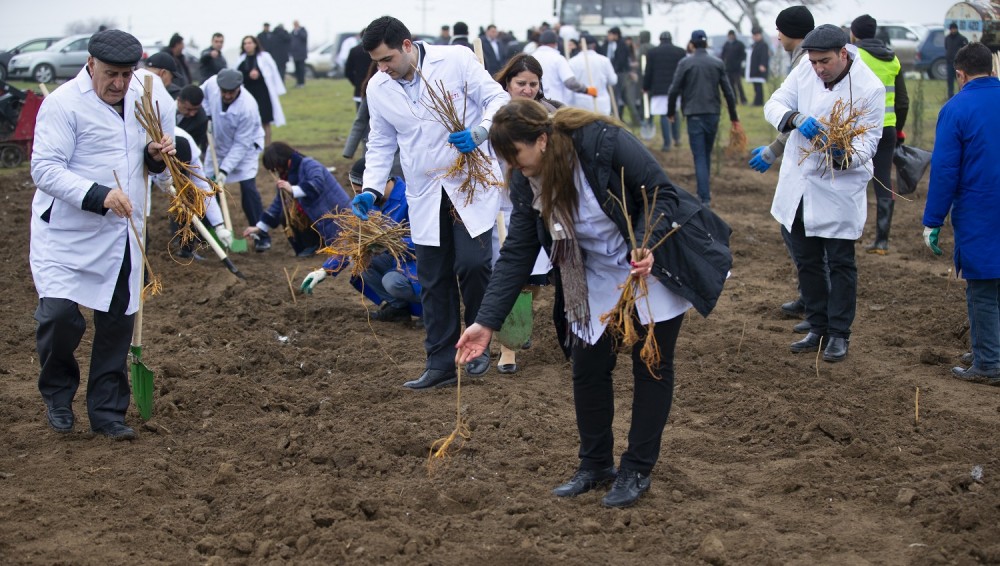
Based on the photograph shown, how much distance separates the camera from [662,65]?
1661 cm

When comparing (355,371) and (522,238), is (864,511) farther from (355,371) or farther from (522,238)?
(355,371)

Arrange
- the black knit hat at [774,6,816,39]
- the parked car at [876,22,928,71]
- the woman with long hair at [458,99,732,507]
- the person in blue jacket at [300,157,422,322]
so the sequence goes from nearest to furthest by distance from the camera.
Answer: the woman with long hair at [458,99,732,507] < the black knit hat at [774,6,816,39] < the person in blue jacket at [300,157,422,322] < the parked car at [876,22,928,71]

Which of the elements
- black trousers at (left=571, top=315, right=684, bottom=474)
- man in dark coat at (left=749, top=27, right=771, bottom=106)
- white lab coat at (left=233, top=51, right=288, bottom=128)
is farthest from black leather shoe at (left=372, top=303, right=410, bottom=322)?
man in dark coat at (left=749, top=27, right=771, bottom=106)

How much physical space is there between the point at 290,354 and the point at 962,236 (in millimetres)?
4141

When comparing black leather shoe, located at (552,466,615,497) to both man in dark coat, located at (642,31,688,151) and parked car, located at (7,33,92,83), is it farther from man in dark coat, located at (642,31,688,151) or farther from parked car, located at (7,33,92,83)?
parked car, located at (7,33,92,83)

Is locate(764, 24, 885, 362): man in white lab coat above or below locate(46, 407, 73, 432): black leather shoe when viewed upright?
above

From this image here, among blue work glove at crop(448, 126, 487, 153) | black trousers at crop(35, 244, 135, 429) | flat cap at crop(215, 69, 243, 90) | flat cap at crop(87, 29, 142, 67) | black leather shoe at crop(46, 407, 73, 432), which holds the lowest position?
black leather shoe at crop(46, 407, 73, 432)

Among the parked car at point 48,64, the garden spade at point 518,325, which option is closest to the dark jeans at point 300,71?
the parked car at point 48,64

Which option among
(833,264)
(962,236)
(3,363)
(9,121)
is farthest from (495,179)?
(9,121)

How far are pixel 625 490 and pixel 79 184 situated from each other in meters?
2.83

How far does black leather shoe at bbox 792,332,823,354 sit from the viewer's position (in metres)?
6.72

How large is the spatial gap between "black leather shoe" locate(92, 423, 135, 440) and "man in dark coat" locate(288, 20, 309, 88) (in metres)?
25.2

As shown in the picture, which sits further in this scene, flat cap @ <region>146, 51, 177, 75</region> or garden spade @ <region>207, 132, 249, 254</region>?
garden spade @ <region>207, 132, 249, 254</region>

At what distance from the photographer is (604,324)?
4121 mm
